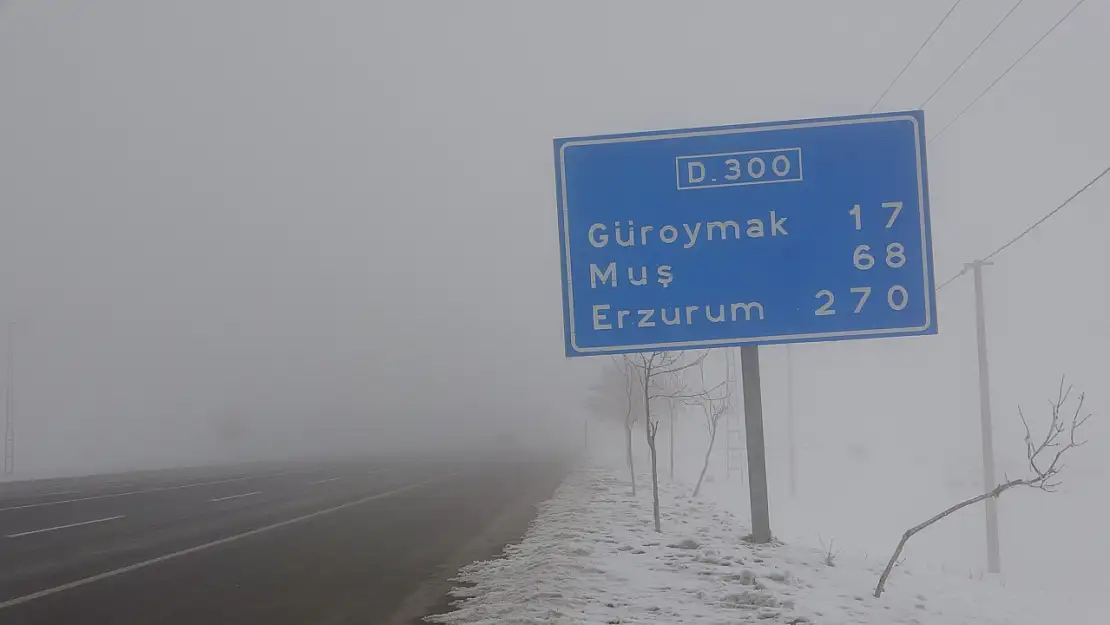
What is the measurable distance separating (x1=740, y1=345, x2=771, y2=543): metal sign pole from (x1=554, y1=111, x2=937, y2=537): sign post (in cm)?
78

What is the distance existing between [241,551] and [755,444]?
7433mm

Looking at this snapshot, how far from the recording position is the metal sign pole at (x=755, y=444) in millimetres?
11312

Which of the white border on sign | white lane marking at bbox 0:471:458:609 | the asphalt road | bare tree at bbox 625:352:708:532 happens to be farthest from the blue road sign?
white lane marking at bbox 0:471:458:609

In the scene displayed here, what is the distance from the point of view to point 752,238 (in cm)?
1073

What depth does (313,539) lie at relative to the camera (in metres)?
13.6

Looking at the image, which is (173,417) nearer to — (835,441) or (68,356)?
(68,356)

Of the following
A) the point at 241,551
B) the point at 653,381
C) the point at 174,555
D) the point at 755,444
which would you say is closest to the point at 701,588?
the point at 755,444

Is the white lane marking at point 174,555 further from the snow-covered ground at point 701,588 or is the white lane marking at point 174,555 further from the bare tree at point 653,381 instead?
the bare tree at point 653,381

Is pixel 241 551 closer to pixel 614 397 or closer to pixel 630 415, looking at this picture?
pixel 630 415

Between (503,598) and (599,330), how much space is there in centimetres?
374

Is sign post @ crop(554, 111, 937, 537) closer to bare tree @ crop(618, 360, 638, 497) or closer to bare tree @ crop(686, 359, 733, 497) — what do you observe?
bare tree @ crop(686, 359, 733, 497)

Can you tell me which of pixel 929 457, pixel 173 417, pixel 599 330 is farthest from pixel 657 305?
pixel 173 417

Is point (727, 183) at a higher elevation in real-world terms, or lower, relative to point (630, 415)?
higher

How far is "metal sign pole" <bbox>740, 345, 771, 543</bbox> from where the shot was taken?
11.3 meters
